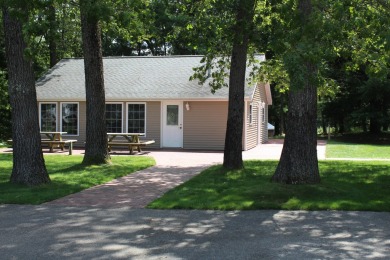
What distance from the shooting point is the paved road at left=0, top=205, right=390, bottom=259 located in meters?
5.44

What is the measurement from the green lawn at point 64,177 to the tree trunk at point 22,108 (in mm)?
395

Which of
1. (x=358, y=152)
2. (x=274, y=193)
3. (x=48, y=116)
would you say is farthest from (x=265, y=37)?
(x=48, y=116)

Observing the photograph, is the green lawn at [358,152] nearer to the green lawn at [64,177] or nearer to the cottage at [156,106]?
the cottage at [156,106]

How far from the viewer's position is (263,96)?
2692 cm

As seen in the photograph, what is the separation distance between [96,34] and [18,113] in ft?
16.7

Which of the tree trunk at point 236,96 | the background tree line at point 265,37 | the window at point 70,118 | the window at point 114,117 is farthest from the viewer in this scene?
the window at point 70,118

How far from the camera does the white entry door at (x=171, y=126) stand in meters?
22.0

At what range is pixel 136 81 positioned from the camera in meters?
23.5

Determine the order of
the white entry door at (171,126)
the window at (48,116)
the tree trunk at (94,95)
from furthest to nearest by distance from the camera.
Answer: the window at (48,116), the white entry door at (171,126), the tree trunk at (94,95)

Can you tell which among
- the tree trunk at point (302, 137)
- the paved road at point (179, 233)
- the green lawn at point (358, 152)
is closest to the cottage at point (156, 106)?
the green lawn at point (358, 152)

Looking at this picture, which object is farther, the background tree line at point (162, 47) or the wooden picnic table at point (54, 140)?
the wooden picnic table at point (54, 140)

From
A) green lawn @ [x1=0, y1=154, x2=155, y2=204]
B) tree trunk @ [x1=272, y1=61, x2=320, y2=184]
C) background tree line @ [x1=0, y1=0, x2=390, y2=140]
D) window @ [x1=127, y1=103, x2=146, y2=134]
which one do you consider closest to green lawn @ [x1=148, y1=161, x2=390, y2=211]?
tree trunk @ [x1=272, y1=61, x2=320, y2=184]

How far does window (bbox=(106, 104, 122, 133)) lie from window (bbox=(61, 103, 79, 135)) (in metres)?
1.68

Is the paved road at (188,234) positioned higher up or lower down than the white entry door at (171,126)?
lower down
